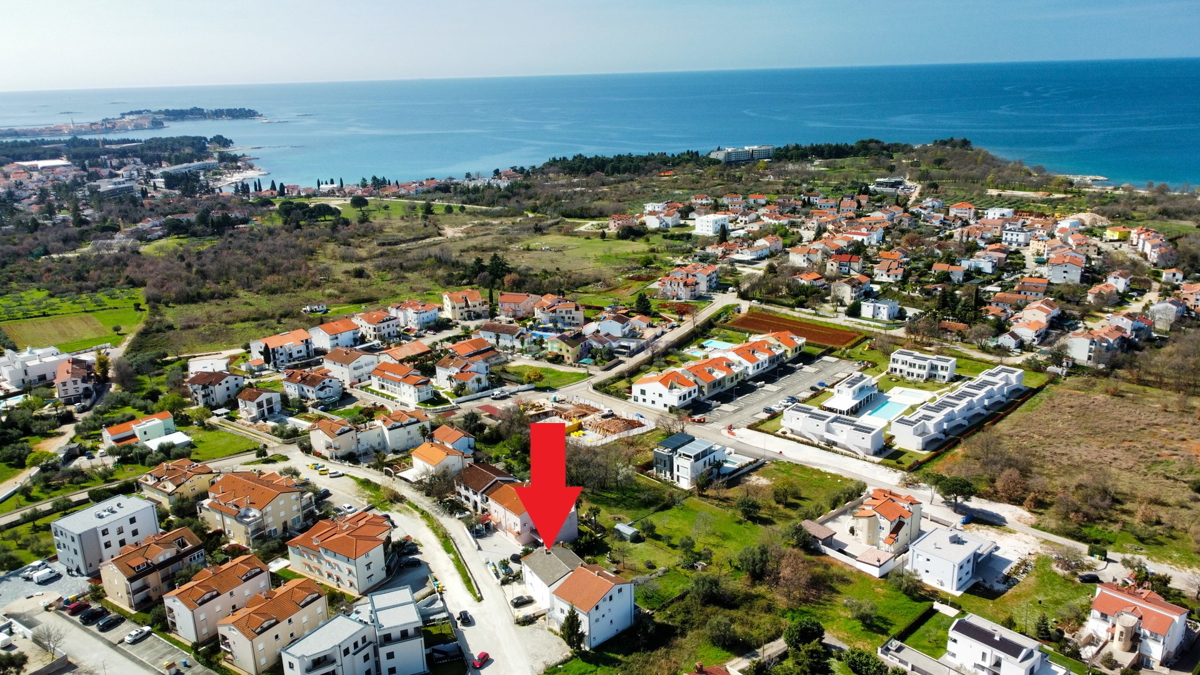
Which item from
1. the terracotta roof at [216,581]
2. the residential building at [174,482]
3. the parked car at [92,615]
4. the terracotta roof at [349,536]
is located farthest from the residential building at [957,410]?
the parked car at [92,615]

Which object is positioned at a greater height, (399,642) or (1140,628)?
(399,642)

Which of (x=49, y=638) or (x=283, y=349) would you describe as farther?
(x=283, y=349)

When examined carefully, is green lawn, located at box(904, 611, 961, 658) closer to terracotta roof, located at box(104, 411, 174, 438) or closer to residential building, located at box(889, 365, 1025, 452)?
residential building, located at box(889, 365, 1025, 452)

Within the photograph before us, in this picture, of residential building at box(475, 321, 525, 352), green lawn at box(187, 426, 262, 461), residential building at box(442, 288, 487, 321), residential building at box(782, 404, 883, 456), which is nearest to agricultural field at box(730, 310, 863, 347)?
residential building at box(782, 404, 883, 456)

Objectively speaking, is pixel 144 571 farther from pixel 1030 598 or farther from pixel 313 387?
pixel 1030 598

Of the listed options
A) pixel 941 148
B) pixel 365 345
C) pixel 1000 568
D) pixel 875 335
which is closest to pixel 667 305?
pixel 875 335

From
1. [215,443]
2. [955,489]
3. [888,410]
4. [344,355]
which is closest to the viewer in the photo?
[955,489]

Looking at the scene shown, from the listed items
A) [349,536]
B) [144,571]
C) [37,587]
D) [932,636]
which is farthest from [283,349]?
[932,636]
